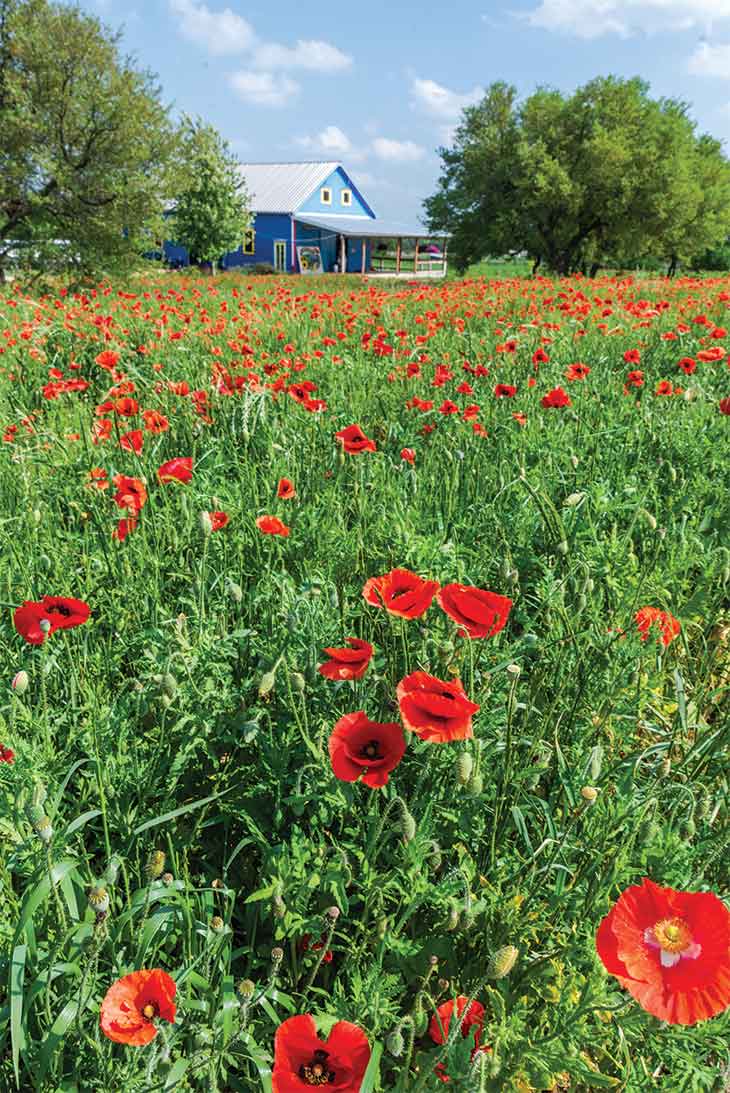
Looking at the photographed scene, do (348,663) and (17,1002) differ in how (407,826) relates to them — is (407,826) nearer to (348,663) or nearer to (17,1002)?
(348,663)

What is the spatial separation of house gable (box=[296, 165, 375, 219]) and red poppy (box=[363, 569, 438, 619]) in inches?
1854

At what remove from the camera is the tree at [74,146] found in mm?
15828

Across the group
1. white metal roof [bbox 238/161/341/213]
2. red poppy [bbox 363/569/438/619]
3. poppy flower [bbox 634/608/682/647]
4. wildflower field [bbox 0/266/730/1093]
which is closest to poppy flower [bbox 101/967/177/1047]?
wildflower field [bbox 0/266/730/1093]

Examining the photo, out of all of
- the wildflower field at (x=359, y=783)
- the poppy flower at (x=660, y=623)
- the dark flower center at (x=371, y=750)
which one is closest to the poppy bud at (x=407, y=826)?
the wildflower field at (x=359, y=783)

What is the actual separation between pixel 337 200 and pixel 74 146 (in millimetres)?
35206

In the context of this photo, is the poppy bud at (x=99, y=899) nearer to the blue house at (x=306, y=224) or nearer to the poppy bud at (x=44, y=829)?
the poppy bud at (x=44, y=829)

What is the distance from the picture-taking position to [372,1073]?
1117 millimetres

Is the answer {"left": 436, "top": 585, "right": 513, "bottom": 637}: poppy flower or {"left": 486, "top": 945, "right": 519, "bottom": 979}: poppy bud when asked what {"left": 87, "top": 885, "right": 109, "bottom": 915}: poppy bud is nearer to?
{"left": 486, "top": 945, "right": 519, "bottom": 979}: poppy bud

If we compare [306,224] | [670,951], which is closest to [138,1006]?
[670,951]

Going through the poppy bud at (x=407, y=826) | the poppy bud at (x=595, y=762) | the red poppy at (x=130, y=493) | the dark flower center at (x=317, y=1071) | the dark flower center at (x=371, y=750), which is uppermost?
the red poppy at (x=130, y=493)

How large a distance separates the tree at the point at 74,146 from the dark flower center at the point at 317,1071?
1925cm

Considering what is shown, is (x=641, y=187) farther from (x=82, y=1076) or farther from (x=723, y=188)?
(x=82, y=1076)

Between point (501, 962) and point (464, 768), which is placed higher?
point (464, 768)

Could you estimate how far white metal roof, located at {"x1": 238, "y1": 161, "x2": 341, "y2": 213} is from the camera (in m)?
44.2
